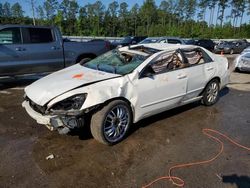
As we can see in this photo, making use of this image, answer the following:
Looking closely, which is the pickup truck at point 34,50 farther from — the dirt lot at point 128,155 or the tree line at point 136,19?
the tree line at point 136,19

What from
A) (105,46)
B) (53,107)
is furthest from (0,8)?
(53,107)

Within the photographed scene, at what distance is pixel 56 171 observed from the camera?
138 inches

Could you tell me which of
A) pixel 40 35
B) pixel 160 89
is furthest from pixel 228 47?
pixel 160 89

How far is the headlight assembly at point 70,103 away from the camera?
3.92m

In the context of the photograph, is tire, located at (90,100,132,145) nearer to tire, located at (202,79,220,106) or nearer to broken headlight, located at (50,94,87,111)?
broken headlight, located at (50,94,87,111)

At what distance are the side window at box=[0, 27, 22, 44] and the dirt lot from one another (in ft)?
8.54

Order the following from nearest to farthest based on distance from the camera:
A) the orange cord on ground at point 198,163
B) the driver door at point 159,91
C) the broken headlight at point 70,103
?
the orange cord on ground at point 198,163, the broken headlight at point 70,103, the driver door at point 159,91

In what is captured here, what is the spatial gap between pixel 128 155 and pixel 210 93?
315 centimetres

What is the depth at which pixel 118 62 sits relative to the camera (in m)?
5.12

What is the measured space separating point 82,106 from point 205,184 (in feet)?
6.26

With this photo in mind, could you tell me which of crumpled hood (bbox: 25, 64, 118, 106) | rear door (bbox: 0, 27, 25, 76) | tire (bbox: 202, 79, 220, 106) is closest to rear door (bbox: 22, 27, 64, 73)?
rear door (bbox: 0, 27, 25, 76)

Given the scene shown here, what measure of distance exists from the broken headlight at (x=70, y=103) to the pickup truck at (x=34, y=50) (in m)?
3.56

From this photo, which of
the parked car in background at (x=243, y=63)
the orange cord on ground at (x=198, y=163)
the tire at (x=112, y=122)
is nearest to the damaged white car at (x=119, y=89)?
the tire at (x=112, y=122)

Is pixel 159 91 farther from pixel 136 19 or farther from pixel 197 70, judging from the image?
pixel 136 19
